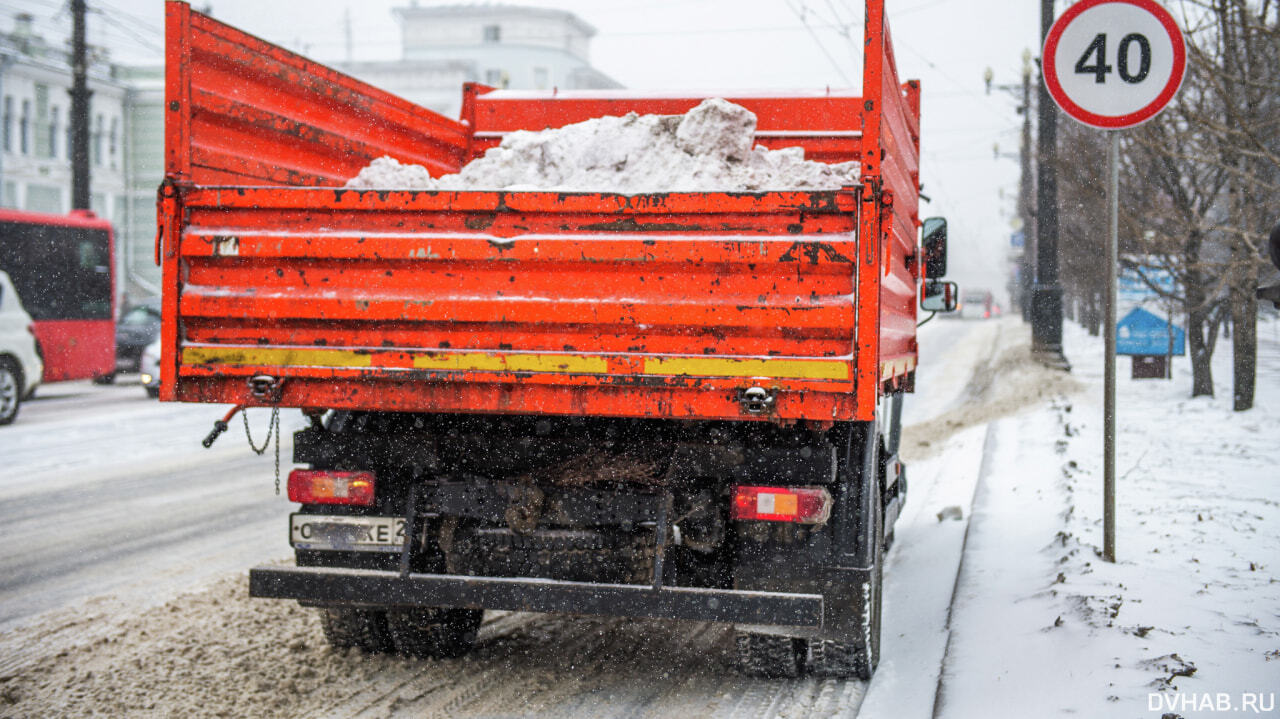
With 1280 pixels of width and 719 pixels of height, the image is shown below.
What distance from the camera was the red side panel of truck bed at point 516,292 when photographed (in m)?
3.79

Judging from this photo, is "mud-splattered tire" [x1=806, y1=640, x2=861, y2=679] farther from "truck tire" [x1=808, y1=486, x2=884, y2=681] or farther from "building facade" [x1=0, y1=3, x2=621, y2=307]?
"building facade" [x1=0, y1=3, x2=621, y2=307]

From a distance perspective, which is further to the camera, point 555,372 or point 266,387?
point 266,387

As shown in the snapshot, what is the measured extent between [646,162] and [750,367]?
47.8 inches

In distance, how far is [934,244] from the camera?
631cm

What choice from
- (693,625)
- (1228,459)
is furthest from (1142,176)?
(693,625)

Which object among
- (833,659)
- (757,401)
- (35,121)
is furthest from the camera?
(35,121)

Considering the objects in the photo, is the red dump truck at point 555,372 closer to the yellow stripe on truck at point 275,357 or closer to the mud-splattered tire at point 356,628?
the yellow stripe on truck at point 275,357

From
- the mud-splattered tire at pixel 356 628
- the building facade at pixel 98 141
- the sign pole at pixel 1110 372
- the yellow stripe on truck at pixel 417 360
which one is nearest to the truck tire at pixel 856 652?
the sign pole at pixel 1110 372

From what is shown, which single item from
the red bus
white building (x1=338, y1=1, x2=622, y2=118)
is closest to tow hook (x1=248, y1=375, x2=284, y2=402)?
the red bus

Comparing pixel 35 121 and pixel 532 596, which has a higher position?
pixel 35 121

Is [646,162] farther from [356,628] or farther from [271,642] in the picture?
[271,642]

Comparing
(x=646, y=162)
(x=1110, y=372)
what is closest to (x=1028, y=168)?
(x=1110, y=372)

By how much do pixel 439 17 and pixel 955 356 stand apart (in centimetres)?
6565

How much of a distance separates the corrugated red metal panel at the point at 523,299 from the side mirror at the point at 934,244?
271cm
